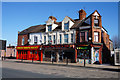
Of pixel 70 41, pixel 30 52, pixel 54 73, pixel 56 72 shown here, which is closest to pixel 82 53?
pixel 70 41

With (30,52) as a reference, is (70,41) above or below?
above

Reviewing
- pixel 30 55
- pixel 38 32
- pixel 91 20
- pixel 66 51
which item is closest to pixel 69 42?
pixel 66 51

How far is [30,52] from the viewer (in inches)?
1378

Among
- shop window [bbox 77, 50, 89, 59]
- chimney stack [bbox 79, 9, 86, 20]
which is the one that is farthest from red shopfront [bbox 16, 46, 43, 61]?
chimney stack [bbox 79, 9, 86, 20]

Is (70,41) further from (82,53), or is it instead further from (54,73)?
(54,73)

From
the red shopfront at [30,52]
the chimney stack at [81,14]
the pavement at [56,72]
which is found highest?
the chimney stack at [81,14]

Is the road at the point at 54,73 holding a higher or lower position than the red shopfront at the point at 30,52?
lower

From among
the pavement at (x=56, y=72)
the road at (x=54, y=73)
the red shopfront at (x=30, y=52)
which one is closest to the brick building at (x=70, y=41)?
A: the red shopfront at (x=30, y=52)

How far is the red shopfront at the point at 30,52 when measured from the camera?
33375 millimetres

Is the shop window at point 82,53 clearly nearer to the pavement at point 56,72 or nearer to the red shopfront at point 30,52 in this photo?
the pavement at point 56,72

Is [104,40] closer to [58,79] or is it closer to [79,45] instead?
[79,45]

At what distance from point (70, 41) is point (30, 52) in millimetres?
11873

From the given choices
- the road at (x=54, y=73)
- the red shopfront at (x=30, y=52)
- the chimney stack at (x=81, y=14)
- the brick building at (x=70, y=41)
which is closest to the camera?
the road at (x=54, y=73)

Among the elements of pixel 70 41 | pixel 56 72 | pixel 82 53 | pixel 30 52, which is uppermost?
pixel 70 41
